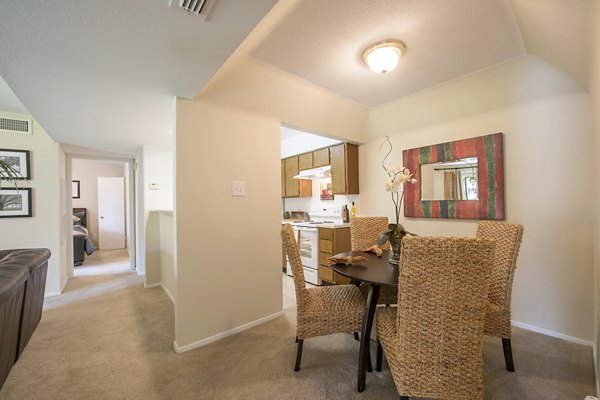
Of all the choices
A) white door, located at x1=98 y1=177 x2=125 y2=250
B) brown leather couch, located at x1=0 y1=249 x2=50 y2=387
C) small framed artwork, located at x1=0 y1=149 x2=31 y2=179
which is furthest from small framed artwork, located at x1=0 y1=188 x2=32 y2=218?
white door, located at x1=98 y1=177 x2=125 y2=250

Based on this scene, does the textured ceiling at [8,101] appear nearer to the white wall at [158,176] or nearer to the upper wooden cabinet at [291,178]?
the white wall at [158,176]

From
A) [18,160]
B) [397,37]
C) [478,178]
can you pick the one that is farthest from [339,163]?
[18,160]

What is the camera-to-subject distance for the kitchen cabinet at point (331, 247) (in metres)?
3.21

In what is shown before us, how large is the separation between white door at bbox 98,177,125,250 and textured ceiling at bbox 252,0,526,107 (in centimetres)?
677

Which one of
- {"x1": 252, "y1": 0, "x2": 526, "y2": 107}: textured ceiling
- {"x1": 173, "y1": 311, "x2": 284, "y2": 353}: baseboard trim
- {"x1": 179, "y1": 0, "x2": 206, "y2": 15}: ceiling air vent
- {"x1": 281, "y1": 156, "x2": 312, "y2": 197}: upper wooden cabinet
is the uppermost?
{"x1": 252, "y1": 0, "x2": 526, "y2": 107}: textured ceiling

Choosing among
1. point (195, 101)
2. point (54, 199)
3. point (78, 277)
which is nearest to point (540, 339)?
point (195, 101)

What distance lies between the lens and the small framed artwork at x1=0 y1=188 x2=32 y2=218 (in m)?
2.97

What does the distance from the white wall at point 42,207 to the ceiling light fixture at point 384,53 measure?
13.4ft

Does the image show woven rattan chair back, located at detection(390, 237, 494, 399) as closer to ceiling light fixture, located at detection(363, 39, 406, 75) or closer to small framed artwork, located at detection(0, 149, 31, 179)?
ceiling light fixture, located at detection(363, 39, 406, 75)

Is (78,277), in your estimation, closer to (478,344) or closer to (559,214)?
(478,344)

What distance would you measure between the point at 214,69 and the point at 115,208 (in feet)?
23.3

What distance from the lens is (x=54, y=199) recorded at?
3.23 metres

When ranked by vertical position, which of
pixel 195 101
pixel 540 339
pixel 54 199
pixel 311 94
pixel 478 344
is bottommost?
pixel 540 339

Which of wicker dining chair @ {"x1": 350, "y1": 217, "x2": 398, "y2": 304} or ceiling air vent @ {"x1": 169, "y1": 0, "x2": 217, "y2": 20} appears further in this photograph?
wicker dining chair @ {"x1": 350, "y1": 217, "x2": 398, "y2": 304}
